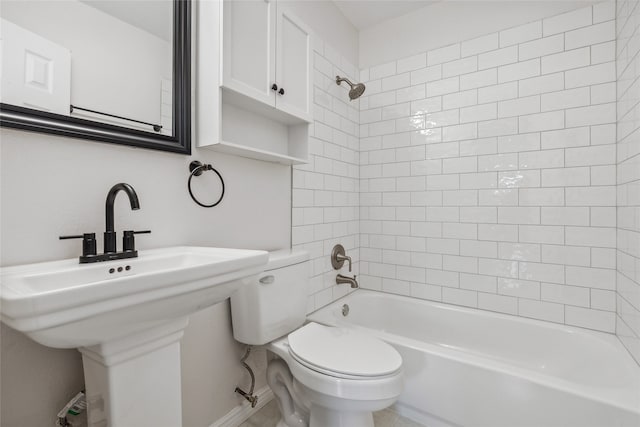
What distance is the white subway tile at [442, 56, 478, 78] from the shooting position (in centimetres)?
211

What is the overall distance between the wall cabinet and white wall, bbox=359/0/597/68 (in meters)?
0.97

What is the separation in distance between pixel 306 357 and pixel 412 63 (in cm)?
219

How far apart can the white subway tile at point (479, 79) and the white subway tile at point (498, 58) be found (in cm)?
4

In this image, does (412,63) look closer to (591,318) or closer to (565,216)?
(565,216)

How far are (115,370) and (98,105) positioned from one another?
0.88 m

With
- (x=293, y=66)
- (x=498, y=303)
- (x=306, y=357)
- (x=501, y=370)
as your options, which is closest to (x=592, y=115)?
(x=498, y=303)

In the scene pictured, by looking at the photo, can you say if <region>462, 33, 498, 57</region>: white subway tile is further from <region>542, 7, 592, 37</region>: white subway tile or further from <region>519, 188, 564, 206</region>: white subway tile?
<region>519, 188, 564, 206</region>: white subway tile

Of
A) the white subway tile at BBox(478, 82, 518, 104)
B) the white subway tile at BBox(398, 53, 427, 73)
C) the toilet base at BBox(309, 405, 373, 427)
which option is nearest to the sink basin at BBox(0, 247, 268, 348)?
the toilet base at BBox(309, 405, 373, 427)

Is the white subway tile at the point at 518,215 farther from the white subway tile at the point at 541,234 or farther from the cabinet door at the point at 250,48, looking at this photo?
the cabinet door at the point at 250,48

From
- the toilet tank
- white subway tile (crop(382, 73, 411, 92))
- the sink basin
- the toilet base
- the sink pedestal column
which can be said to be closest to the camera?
the sink basin

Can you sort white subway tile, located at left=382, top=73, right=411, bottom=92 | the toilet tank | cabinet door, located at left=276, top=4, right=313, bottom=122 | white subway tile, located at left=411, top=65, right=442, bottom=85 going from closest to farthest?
1. the toilet tank
2. cabinet door, located at left=276, top=4, right=313, bottom=122
3. white subway tile, located at left=411, top=65, right=442, bottom=85
4. white subway tile, located at left=382, top=73, right=411, bottom=92

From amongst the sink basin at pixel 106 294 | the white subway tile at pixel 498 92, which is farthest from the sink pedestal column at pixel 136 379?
the white subway tile at pixel 498 92

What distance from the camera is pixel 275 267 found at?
1481 mm

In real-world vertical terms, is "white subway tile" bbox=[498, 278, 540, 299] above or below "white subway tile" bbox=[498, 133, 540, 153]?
below
